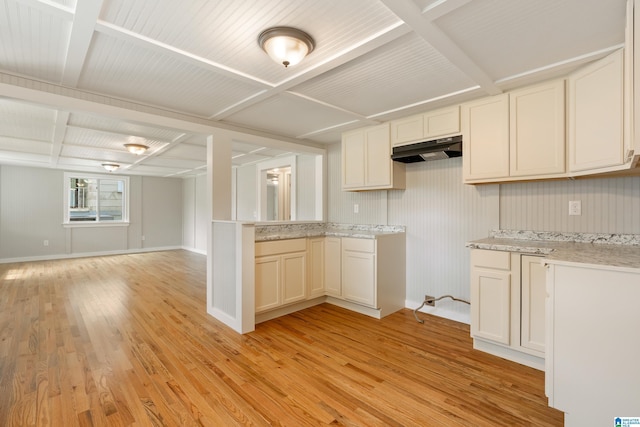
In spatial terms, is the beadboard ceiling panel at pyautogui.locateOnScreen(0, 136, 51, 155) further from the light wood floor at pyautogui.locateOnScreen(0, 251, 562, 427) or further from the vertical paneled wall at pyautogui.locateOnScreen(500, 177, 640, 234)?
the vertical paneled wall at pyautogui.locateOnScreen(500, 177, 640, 234)

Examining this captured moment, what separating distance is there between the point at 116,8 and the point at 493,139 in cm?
300

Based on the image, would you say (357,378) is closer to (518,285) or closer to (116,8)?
(518,285)

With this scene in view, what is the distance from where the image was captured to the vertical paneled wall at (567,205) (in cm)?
234

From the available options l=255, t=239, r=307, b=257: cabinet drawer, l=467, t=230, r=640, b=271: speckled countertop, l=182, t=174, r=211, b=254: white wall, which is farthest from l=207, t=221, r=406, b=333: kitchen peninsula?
l=182, t=174, r=211, b=254: white wall

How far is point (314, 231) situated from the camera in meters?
4.06

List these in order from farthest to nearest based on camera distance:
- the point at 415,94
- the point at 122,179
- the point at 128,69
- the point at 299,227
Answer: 1. the point at 122,179
2. the point at 299,227
3. the point at 415,94
4. the point at 128,69

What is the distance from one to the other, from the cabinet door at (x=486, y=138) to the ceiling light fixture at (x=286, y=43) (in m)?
1.79

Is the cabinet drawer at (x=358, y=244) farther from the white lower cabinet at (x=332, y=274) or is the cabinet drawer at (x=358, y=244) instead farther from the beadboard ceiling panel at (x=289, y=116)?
the beadboard ceiling panel at (x=289, y=116)

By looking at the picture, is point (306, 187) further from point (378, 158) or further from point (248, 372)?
point (248, 372)

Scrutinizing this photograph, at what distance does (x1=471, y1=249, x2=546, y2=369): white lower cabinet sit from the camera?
90.4 inches

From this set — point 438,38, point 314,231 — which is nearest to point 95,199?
point 314,231

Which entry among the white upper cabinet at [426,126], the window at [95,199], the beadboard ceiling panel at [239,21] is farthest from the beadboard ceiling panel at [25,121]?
the window at [95,199]

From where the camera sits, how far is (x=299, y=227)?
4.13 meters

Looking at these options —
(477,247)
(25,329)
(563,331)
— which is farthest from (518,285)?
(25,329)
